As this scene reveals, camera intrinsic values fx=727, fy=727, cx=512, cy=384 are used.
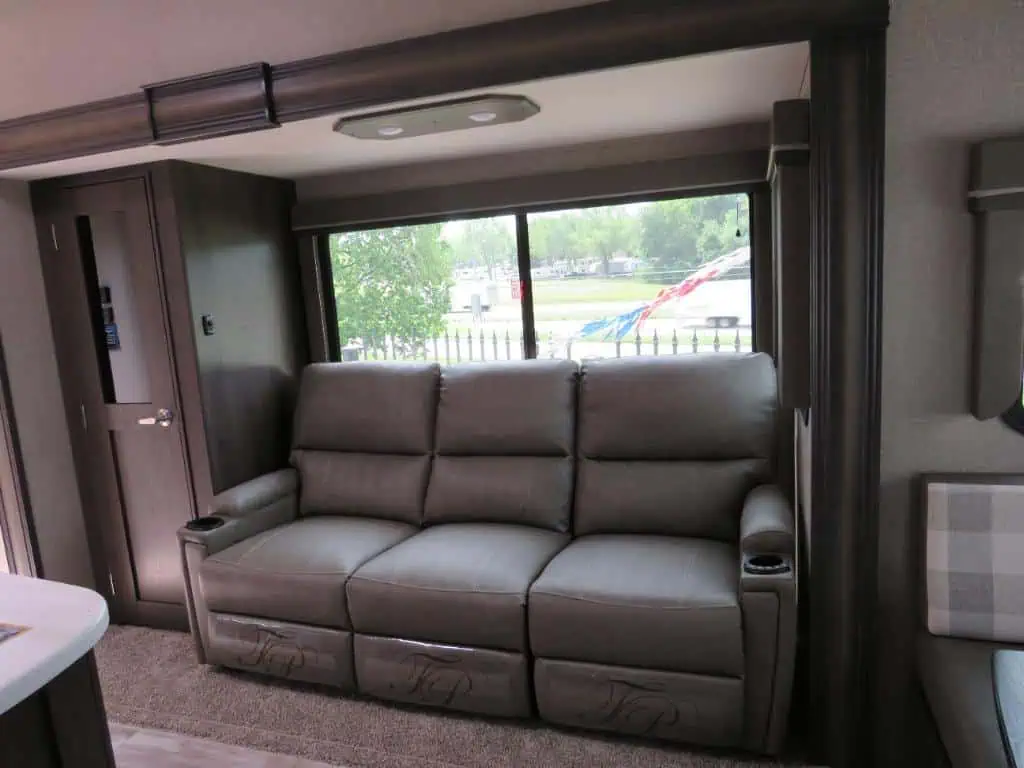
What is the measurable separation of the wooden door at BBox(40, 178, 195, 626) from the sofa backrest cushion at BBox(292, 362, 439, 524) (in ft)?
1.71

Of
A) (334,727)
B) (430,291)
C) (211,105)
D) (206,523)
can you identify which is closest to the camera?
(211,105)

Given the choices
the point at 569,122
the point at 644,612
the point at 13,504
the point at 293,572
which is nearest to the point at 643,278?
the point at 569,122

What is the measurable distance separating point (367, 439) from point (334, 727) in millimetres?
1184

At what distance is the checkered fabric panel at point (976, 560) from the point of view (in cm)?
177

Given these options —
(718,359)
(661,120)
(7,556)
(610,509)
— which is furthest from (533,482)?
(7,556)

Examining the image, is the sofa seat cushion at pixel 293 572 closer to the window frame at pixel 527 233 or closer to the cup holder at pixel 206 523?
the cup holder at pixel 206 523

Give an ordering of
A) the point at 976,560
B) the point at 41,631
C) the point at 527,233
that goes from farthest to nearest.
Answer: the point at 527,233, the point at 976,560, the point at 41,631

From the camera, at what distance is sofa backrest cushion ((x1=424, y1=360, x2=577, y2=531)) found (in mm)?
2844

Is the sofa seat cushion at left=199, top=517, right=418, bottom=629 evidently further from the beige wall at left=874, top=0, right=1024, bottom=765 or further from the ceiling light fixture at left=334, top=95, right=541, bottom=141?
the beige wall at left=874, top=0, right=1024, bottom=765

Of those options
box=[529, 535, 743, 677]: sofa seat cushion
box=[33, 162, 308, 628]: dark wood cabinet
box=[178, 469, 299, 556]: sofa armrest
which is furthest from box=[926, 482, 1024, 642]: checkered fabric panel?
box=[33, 162, 308, 628]: dark wood cabinet

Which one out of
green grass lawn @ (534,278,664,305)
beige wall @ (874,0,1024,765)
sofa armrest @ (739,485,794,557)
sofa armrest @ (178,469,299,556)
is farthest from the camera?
green grass lawn @ (534,278,664,305)

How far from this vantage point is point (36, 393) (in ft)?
10.3

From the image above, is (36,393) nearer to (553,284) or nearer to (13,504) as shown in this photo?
(13,504)

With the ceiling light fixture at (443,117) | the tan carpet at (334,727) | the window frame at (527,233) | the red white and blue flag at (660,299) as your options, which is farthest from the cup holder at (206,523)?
the red white and blue flag at (660,299)
